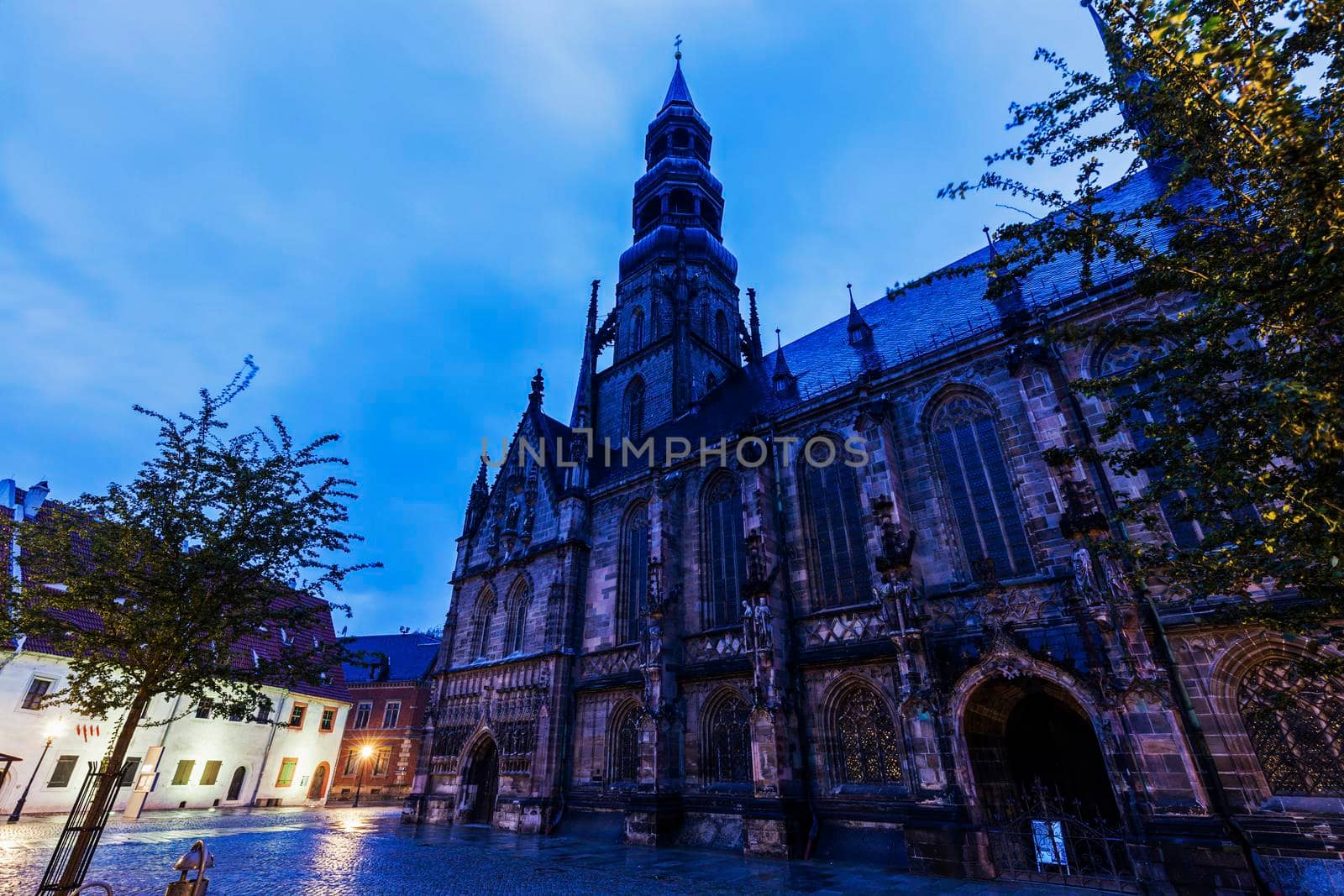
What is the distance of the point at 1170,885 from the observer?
30.6 ft

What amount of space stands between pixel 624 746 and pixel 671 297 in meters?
22.1

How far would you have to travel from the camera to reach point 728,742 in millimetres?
16125

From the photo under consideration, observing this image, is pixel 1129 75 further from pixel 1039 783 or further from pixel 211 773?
pixel 211 773

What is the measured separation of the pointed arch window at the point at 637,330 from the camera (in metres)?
32.8

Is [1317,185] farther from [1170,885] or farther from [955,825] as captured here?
[955,825]

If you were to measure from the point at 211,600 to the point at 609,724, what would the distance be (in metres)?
12.8

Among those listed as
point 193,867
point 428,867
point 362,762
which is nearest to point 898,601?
point 428,867

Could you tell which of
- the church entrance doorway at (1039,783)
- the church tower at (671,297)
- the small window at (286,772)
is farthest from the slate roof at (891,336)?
the small window at (286,772)

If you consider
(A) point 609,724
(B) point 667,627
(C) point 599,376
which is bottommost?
(A) point 609,724

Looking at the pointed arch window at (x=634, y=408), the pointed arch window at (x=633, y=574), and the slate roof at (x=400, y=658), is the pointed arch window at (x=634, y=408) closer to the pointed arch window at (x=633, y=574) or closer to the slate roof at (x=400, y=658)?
the pointed arch window at (x=633, y=574)

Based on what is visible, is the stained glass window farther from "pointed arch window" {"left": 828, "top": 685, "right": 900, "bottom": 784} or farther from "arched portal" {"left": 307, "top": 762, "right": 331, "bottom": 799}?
"arched portal" {"left": 307, "top": 762, "right": 331, "bottom": 799}

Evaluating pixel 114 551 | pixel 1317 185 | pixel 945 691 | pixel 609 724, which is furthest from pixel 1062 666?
pixel 114 551

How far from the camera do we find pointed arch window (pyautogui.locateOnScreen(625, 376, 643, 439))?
29578mm

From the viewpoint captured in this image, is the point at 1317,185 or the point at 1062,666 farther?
the point at 1062,666
